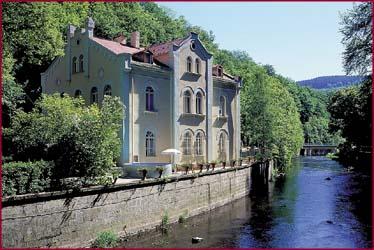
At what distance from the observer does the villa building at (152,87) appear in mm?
30656

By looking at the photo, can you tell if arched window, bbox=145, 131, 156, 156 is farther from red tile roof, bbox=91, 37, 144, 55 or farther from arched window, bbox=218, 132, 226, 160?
arched window, bbox=218, 132, 226, 160

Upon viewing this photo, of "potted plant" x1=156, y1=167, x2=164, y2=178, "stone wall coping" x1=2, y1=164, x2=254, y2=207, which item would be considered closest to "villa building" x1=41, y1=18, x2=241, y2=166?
"potted plant" x1=156, y1=167, x2=164, y2=178

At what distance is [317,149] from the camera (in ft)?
388

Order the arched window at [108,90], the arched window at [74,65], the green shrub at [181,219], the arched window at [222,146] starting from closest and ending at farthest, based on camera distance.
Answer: the green shrub at [181,219]
the arched window at [108,90]
the arched window at [74,65]
the arched window at [222,146]

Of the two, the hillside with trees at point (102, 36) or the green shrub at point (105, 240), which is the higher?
the hillside with trees at point (102, 36)

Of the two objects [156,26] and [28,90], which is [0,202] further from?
[156,26]

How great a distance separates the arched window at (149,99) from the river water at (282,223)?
878 cm

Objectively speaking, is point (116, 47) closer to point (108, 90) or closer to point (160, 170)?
point (108, 90)

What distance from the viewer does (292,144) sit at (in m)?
54.8

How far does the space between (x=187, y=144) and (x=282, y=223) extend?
1122 cm

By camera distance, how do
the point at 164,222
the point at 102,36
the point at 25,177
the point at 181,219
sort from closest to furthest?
the point at 25,177 → the point at 164,222 → the point at 181,219 → the point at 102,36

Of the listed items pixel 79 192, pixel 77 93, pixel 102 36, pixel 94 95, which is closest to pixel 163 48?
pixel 94 95

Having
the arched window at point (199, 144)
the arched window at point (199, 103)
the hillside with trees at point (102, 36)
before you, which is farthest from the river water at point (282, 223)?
the hillside with trees at point (102, 36)

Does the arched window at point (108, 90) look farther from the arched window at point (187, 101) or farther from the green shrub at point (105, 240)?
the green shrub at point (105, 240)
